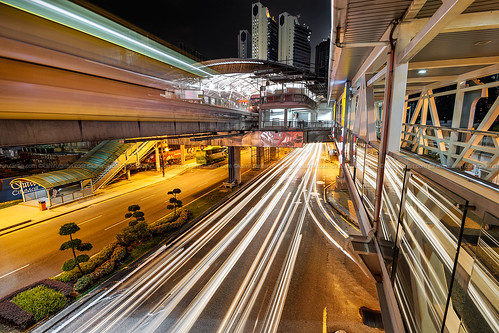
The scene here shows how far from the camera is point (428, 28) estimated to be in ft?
7.92

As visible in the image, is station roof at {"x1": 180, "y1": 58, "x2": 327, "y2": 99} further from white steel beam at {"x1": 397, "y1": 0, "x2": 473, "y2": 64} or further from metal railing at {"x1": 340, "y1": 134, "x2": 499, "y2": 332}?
metal railing at {"x1": 340, "y1": 134, "x2": 499, "y2": 332}

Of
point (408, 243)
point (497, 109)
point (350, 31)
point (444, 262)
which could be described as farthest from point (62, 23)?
point (497, 109)

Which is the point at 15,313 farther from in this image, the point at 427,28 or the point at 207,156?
the point at 207,156

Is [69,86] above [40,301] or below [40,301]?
above

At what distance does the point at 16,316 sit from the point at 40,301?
532 mm

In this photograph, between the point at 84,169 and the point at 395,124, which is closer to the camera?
the point at 395,124

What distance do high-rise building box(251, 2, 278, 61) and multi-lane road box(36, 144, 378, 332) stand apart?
128133mm

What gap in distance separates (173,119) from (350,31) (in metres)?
6.47

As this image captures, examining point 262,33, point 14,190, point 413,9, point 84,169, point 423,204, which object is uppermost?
point 262,33

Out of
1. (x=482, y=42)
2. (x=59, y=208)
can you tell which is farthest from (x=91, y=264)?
(x=482, y=42)

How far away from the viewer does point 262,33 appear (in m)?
123

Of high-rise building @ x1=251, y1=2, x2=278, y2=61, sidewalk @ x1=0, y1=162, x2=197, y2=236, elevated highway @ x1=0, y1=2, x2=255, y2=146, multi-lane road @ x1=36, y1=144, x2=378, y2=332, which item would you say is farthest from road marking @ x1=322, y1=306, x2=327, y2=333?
high-rise building @ x1=251, y1=2, x2=278, y2=61

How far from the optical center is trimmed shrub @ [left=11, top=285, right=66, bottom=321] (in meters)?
6.19

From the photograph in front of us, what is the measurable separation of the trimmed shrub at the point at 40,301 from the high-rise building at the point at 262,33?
Answer: 433ft
